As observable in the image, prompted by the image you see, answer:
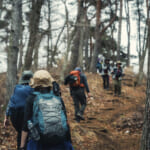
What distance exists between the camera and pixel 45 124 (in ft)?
8.79

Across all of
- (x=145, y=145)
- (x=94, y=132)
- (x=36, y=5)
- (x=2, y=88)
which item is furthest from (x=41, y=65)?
(x=145, y=145)

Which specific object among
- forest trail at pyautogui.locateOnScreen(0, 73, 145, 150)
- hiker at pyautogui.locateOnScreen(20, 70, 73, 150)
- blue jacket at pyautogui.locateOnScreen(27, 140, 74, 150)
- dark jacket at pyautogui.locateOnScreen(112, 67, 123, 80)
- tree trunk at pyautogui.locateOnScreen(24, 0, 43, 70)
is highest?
tree trunk at pyautogui.locateOnScreen(24, 0, 43, 70)

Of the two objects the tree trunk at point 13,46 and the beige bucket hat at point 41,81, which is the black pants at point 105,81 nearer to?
the tree trunk at point 13,46

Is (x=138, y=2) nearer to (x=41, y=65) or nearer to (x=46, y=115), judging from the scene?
(x=41, y=65)

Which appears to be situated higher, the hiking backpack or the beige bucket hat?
the beige bucket hat

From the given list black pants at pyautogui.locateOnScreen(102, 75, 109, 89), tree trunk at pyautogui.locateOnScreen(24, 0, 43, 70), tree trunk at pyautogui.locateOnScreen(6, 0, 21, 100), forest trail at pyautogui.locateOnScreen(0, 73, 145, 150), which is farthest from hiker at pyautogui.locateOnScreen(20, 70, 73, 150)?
black pants at pyautogui.locateOnScreen(102, 75, 109, 89)

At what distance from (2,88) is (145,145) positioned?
9.48 m

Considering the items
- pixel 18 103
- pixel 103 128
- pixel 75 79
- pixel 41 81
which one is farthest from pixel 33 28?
pixel 41 81

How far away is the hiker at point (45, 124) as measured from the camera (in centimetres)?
269

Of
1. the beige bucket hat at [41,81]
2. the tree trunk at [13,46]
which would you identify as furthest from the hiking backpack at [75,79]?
the beige bucket hat at [41,81]

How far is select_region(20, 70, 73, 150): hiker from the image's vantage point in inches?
106

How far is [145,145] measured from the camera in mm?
3668

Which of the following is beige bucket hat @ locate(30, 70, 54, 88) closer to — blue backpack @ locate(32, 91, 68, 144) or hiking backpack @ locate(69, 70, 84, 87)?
blue backpack @ locate(32, 91, 68, 144)

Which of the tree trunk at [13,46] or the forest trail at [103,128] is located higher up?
the tree trunk at [13,46]
